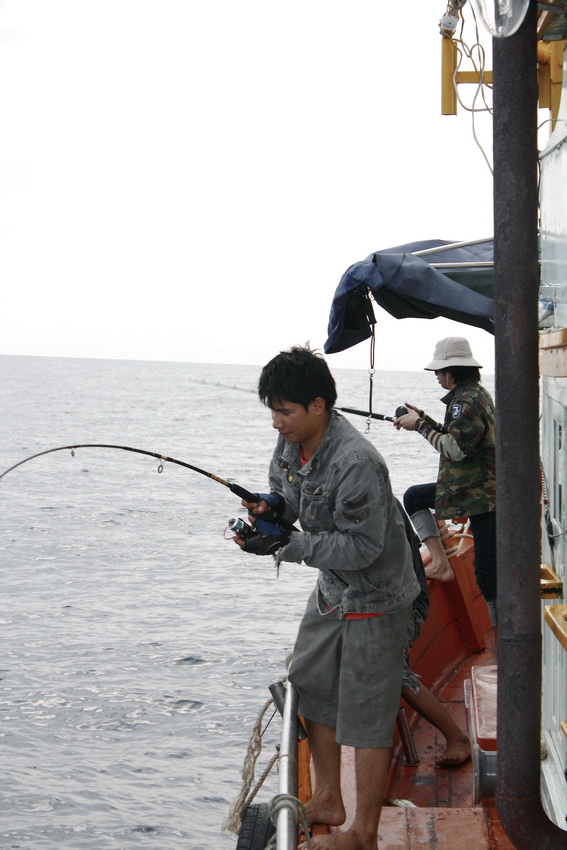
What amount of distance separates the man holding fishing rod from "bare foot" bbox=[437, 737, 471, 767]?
1.47 metres

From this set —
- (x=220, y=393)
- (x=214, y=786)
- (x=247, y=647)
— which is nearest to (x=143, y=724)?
(x=214, y=786)

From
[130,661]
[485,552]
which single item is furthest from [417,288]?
[130,661]

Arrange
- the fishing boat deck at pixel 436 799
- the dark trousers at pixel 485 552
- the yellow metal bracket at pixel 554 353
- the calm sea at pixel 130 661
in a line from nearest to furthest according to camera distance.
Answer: the yellow metal bracket at pixel 554 353, the fishing boat deck at pixel 436 799, the dark trousers at pixel 485 552, the calm sea at pixel 130 661

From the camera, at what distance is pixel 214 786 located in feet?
27.8

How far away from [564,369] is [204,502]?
23250mm

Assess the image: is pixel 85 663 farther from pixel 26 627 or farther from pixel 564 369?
pixel 564 369

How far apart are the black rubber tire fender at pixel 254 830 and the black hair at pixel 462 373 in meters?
2.45

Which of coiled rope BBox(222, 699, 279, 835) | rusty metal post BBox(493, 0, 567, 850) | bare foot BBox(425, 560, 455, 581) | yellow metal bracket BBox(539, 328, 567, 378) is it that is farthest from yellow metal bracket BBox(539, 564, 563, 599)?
bare foot BBox(425, 560, 455, 581)

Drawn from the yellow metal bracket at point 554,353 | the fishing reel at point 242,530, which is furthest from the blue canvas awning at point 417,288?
the fishing reel at point 242,530

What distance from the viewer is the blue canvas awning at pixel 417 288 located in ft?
14.3

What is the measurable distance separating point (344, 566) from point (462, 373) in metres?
2.49

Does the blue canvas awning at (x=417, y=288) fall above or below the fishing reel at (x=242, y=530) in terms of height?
above

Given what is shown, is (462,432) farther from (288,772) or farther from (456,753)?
(288,772)

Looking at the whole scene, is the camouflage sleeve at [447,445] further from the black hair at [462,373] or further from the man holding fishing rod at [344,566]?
the man holding fishing rod at [344,566]
